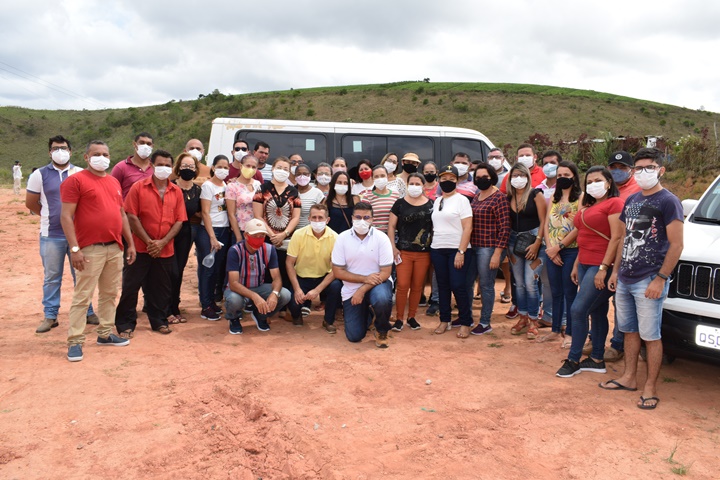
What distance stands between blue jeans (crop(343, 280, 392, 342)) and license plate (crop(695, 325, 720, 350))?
2716mm

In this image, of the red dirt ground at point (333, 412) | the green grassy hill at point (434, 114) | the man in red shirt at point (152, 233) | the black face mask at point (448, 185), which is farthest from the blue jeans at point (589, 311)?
the green grassy hill at point (434, 114)

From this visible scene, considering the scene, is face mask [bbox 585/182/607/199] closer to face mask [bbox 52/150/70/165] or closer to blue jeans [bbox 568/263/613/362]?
blue jeans [bbox 568/263/613/362]

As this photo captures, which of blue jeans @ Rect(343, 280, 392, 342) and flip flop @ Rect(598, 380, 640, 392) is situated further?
blue jeans @ Rect(343, 280, 392, 342)

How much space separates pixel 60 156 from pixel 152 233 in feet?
3.84

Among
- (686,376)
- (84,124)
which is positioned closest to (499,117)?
(686,376)

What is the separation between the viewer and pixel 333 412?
395 cm

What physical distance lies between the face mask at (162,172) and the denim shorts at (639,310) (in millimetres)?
4386

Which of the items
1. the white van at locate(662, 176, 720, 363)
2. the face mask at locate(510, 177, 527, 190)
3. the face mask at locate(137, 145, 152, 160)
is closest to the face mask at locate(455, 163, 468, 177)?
the face mask at locate(510, 177, 527, 190)

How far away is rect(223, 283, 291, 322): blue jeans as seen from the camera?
5.79 meters

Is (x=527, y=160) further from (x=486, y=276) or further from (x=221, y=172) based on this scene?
(x=221, y=172)

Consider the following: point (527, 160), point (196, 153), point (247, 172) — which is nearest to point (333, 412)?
point (247, 172)

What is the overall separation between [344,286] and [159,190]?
2.21m

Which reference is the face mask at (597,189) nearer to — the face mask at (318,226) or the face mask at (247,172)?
the face mask at (318,226)

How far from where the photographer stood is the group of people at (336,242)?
480 centimetres
